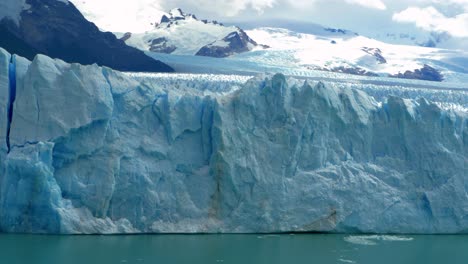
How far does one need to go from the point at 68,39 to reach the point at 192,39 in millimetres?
14932

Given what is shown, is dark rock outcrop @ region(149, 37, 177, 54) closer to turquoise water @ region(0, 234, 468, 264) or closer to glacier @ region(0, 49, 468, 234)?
glacier @ region(0, 49, 468, 234)

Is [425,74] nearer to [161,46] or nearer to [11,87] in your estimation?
[161,46]

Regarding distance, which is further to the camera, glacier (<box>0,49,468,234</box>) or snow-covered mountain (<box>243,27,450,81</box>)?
snow-covered mountain (<box>243,27,450,81</box>)

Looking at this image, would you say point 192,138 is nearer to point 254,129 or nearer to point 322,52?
point 254,129

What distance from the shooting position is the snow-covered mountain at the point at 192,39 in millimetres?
43306

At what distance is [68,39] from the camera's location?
31109 millimetres

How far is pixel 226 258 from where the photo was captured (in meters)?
14.1

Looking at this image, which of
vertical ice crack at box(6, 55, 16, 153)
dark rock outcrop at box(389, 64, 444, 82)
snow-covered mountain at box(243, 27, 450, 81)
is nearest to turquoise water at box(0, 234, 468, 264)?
vertical ice crack at box(6, 55, 16, 153)

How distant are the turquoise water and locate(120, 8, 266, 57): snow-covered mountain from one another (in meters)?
26.2

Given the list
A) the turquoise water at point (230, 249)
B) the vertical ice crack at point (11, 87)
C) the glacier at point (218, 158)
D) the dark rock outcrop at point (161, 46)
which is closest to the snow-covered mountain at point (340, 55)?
the dark rock outcrop at point (161, 46)

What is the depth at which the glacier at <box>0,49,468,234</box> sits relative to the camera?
51.2 ft

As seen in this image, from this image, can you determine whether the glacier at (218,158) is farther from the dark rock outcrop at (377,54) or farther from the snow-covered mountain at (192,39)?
the dark rock outcrop at (377,54)

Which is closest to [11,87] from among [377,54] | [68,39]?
[68,39]

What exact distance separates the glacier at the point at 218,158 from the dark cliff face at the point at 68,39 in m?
12.6
